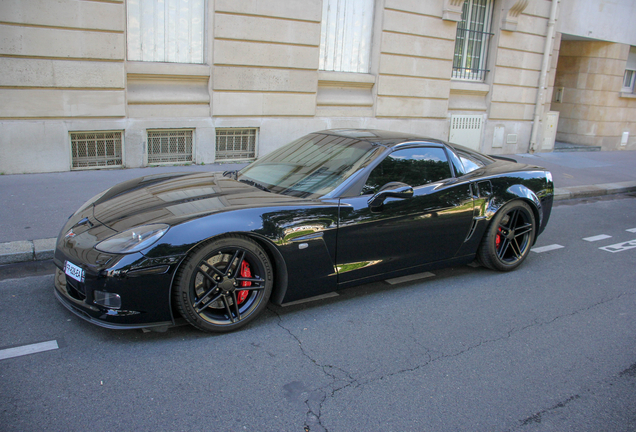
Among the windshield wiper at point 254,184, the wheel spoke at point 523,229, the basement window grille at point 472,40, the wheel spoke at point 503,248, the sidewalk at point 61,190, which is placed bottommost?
the sidewalk at point 61,190

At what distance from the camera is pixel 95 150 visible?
29.2 ft

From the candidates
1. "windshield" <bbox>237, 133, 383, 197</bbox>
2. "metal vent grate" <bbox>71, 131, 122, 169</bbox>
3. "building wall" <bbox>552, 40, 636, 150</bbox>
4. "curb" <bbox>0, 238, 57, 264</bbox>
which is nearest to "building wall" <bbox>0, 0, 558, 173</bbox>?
"metal vent grate" <bbox>71, 131, 122, 169</bbox>

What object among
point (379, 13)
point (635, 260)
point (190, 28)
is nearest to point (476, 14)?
point (379, 13)

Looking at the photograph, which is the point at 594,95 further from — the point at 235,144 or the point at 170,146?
the point at 170,146

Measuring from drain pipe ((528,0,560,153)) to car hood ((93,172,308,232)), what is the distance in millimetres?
12119

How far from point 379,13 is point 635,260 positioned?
7559mm

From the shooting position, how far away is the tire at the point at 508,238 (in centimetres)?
511

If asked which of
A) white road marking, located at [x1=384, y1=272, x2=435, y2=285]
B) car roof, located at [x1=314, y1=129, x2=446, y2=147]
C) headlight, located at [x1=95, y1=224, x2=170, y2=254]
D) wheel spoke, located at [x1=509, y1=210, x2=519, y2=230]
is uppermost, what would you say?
car roof, located at [x1=314, y1=129, x2=446, y2=147]

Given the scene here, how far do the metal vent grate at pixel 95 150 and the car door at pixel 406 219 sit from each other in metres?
6.08

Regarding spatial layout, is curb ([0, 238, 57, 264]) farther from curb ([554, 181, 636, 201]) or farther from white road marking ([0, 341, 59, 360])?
curb ([554, 181, 636, 201])

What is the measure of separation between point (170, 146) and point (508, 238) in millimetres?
6421

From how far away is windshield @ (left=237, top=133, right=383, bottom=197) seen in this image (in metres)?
4.33

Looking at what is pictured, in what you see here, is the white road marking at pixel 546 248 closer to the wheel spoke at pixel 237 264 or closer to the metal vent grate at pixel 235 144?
the wheel spoke at pixel 237 264

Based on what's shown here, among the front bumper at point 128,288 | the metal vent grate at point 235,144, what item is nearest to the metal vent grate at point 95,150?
the metal vent grate at point 235,144
